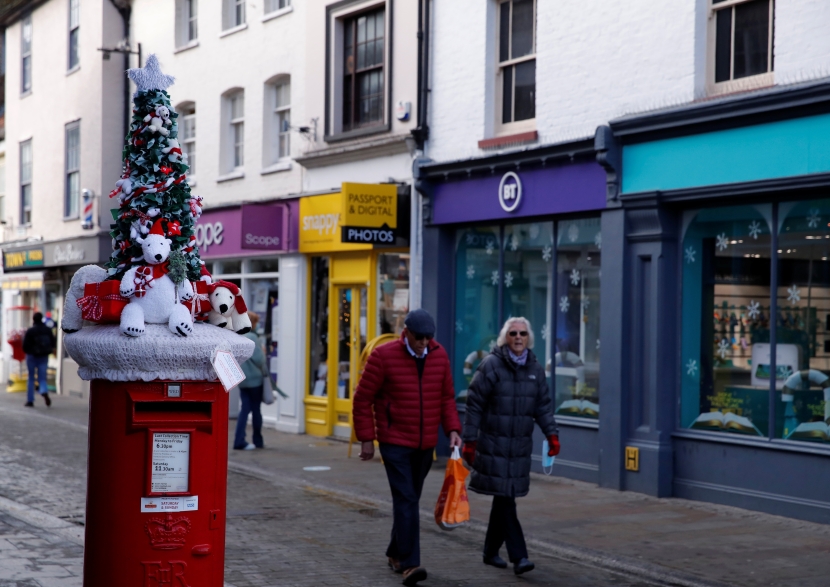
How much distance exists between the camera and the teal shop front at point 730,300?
34.1ft

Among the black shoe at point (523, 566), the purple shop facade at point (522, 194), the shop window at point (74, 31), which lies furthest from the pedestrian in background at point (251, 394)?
the shop window at point (74, 31)

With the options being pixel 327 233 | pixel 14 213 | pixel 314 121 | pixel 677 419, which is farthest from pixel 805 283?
pixel 14 213

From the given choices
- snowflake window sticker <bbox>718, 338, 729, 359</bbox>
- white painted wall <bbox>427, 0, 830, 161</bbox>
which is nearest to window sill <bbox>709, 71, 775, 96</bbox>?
white painted wall <bbox>427, 0, 830, 161</bbox>

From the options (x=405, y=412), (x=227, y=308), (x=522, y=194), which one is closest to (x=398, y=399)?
(x=405, y=412)

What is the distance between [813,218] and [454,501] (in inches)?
195

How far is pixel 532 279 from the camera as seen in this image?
13906 millimetres

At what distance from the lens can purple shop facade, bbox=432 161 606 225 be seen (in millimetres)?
12578

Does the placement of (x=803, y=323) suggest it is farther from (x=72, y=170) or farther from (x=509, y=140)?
(x=72, y=170)

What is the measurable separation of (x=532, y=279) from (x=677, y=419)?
114 inches

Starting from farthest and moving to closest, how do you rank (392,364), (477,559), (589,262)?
(589,262)
(477,559)
(392,364)

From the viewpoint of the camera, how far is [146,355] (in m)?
5.15

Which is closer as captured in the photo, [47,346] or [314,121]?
[314,121]

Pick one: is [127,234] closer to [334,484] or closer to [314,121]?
[334,484]

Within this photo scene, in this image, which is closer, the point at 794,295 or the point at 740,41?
the point at 794,295
